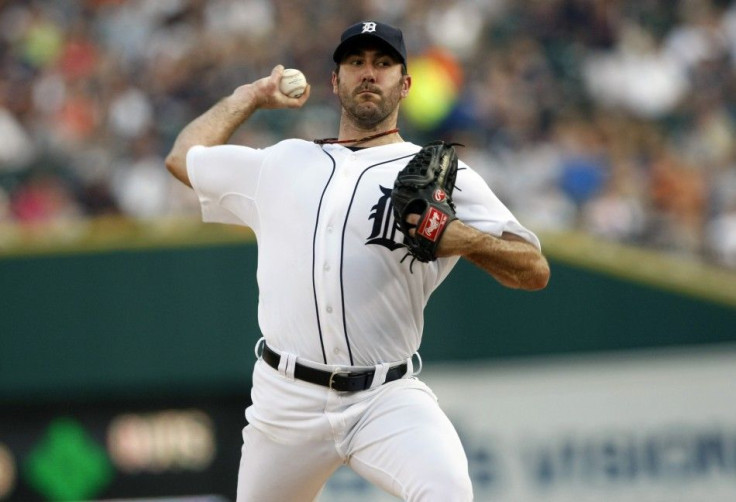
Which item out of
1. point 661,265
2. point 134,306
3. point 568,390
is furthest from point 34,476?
point 661,265

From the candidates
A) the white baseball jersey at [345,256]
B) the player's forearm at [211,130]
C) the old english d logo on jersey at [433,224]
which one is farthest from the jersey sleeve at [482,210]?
the player's forearm at [211,130]

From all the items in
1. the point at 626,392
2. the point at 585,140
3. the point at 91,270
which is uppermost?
the point at 585,140

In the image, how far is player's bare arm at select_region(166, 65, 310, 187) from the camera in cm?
492

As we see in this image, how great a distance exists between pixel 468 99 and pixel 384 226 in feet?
20.2

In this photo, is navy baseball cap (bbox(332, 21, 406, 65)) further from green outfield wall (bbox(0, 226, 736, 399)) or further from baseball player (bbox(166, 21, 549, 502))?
green outfield wall (bbox(0, 226, 736, 399))

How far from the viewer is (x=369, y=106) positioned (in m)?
4.57

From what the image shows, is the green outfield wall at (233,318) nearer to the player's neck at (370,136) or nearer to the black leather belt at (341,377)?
the player's neck at (370,136)

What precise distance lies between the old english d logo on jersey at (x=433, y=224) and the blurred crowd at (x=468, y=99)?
4951 mm

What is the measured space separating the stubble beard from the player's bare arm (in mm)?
339

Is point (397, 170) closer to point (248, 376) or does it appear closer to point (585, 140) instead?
point (248, 376)

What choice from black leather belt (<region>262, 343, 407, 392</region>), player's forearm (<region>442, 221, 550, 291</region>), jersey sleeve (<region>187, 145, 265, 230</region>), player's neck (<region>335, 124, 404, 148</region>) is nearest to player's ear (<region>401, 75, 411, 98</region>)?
player's neck (<region>335, 124, 404, 148</region>)

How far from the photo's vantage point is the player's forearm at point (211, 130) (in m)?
4.92

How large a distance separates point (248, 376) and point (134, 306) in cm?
93

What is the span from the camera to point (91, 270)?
9086 mm
